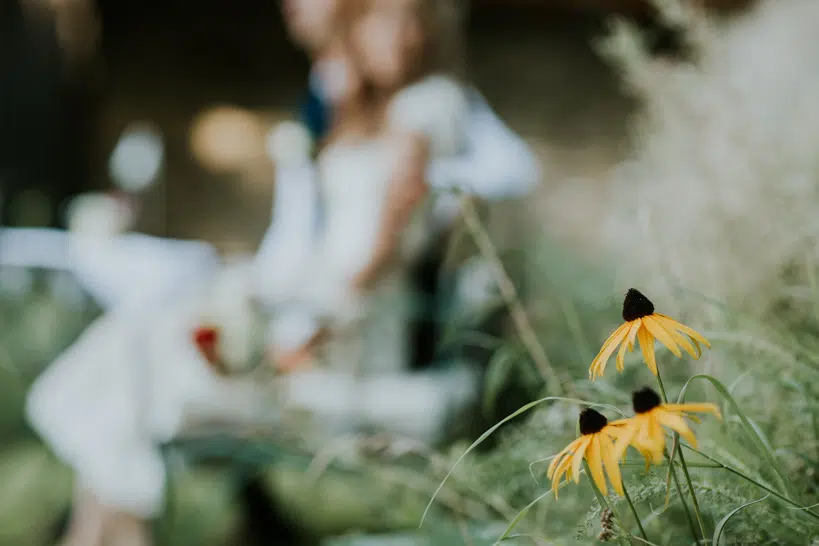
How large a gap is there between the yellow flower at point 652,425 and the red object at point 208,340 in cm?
110

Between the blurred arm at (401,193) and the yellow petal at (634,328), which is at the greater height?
the yellow petal at (634,328)

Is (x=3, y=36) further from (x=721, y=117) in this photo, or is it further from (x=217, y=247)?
(x=721, y=117)

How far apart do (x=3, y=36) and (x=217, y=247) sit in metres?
1.34

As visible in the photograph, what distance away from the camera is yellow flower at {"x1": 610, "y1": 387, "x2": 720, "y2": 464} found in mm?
267

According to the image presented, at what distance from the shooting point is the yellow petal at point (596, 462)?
0.95 ft

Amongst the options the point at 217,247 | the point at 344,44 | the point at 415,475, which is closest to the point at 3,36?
the point at 217,247

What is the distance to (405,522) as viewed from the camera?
678 millimetres

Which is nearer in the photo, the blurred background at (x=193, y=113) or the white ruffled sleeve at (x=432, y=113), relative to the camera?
the white ruffled sleeve at (x=432, y=113)

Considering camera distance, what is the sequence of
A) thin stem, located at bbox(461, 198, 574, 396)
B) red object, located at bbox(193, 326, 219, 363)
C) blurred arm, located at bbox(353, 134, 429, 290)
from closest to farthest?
thin stem, located at bbox(461, 198, 574, 396)
red object, located at bbox(193, 326, 219, 363)
blurred arm, located at bbox(353, 134, 429, 290)

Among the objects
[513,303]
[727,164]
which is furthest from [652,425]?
[727,164]

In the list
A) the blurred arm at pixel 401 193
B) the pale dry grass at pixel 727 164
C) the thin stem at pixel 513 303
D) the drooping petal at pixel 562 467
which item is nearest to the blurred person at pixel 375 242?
the blurred arm at pixel 401 193

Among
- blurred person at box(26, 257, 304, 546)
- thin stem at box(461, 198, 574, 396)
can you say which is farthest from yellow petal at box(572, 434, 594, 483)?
blurred person at box(26, 257, 304, 546)

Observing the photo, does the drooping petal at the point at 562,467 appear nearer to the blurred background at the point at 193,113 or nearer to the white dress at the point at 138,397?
the white dress at the point at 138,397

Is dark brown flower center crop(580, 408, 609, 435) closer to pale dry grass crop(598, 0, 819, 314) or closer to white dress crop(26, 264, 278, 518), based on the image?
pale dry grass crop(598, 0, 819, 314)
